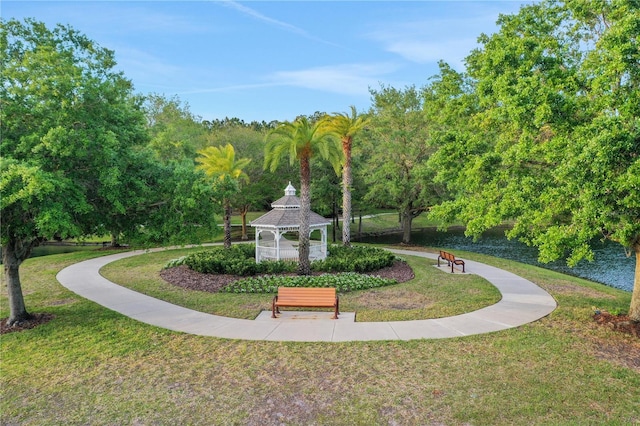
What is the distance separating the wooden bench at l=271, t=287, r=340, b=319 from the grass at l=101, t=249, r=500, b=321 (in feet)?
2.42

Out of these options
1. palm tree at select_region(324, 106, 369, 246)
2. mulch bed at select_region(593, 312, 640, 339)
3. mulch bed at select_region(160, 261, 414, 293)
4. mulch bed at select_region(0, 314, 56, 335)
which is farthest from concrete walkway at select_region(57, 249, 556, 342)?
palm tree at select_region(324, 106, 369, 246)

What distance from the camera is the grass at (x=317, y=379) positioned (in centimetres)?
633

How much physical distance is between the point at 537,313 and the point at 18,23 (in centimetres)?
1586

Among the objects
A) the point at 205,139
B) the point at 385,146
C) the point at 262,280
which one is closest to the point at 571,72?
the point at 262,280

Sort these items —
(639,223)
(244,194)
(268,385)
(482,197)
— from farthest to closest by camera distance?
(244,194) < (482,197) < (639,223) < (268,385)

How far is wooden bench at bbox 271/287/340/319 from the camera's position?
37.0ft

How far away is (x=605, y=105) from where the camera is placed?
8.49m

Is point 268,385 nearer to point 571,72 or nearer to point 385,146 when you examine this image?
point 571,72

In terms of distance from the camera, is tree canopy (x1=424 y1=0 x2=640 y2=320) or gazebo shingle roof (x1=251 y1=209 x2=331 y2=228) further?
gazebo shingle roof (x1=251 y1=209 x2=331 y2=228)

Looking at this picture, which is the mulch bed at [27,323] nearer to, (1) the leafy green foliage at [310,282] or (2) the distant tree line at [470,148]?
(2) the distant tree line at [470,148]

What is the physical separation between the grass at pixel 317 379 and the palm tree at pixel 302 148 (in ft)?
25.9

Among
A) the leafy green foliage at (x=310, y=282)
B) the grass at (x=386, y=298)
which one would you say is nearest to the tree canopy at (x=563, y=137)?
the grass at (x=386, y=298)

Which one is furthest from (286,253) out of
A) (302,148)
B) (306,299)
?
(306,299)

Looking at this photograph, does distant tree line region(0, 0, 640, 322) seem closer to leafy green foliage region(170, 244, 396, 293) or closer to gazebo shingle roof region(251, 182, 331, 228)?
leafy green foliage region(170, 244, 396, 293)
